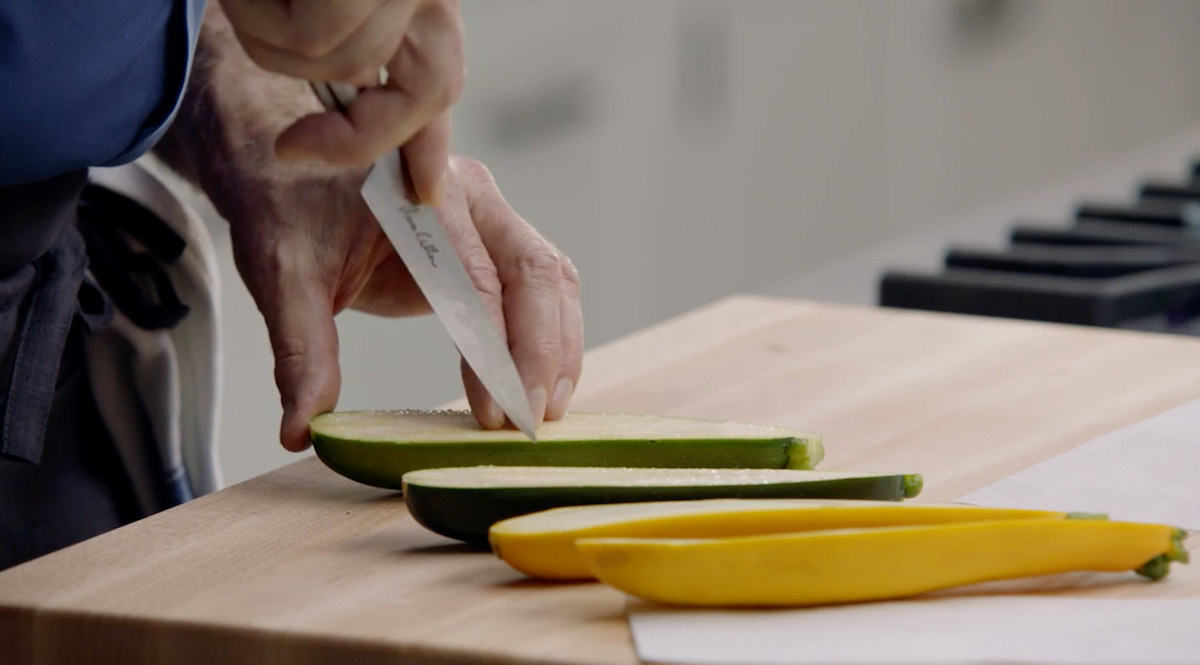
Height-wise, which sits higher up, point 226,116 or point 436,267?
point 226,116

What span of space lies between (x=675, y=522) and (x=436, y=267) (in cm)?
33

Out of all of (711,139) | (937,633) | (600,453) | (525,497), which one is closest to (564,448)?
(600,453)

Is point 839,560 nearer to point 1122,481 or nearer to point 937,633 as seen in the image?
point 937,633

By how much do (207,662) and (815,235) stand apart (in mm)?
3156

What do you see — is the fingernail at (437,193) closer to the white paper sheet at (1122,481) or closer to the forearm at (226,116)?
the forearm at (226,116)

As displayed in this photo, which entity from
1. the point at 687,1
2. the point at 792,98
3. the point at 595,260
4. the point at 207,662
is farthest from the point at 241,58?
the point at 792,98

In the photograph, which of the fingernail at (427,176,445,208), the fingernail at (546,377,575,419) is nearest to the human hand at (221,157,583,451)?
the fingernail at (546,377,575,419)

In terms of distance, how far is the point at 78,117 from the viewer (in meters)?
1.03

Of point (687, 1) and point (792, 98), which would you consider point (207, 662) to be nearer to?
point (687, 1)

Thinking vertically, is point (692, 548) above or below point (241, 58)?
below

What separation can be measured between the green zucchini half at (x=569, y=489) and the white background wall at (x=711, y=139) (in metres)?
1.47

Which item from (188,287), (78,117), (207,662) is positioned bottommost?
(207,662)

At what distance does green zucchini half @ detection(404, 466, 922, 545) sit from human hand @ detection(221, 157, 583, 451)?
0.17 metres

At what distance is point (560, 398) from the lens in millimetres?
1188
